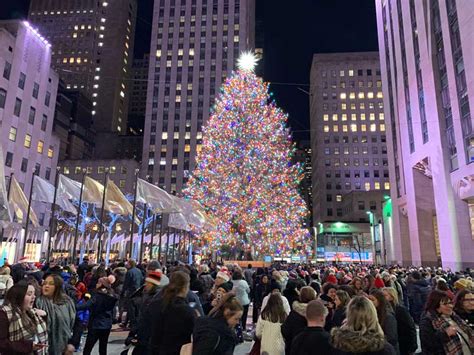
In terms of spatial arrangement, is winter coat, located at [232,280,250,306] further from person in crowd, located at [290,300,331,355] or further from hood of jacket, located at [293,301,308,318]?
person in crowd, located at [290,300,331,355]

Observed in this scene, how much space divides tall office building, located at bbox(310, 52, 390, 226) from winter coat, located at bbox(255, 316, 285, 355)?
106689mm

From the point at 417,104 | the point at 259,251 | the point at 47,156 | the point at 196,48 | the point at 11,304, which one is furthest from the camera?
the point at 196,48

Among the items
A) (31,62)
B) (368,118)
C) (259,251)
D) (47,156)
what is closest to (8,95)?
(31,62)

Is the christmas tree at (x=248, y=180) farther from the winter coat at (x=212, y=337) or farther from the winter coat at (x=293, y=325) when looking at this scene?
the winter coat at (x=212, y=337)

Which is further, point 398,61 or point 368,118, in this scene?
point 368,118

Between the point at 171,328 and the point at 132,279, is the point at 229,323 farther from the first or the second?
the point at 132,279

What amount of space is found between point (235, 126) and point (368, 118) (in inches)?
3561

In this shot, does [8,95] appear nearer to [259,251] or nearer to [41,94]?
[41,94]

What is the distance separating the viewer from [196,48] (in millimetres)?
112000

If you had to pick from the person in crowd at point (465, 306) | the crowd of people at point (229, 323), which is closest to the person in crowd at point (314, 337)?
the crowd of people at point (229, 323)

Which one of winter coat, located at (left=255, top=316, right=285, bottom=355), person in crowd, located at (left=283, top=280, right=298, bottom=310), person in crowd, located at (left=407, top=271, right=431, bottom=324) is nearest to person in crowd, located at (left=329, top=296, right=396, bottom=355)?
winter coat, located at (left=255, top=316, right=285, bottom=355)

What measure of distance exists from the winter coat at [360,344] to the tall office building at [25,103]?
44707mm

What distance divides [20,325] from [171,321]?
1.76 metres

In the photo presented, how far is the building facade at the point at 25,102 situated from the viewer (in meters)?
42.8
